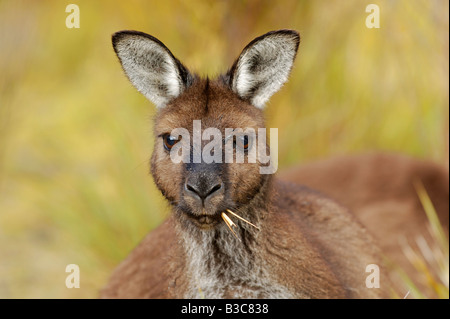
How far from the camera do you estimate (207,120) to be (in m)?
4.25

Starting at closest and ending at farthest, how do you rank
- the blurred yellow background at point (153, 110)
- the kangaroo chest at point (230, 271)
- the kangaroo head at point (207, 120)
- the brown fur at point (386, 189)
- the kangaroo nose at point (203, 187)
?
the kangaroo nose at point (203, 187) < the kangaroo head at point (207, 120) < the kangaroo chest at point (230, 271) < the brown fur at point (386, 189) < the blurred yellow background at point (153, 110)

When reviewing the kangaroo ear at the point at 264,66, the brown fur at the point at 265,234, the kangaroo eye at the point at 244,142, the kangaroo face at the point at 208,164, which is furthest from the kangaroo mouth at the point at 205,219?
the kangaroo ear at the point at 264,66

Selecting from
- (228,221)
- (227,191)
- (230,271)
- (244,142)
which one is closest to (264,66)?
(244,142)

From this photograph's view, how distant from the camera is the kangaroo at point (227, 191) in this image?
4.19 m

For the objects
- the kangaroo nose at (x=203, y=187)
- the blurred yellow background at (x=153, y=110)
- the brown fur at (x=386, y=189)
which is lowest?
the kangaroo nose at (x=203, y=187)

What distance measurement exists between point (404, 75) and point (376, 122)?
62 centimetres

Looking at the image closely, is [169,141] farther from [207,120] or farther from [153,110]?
[153,110]

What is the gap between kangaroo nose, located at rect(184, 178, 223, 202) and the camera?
3977 millimetres

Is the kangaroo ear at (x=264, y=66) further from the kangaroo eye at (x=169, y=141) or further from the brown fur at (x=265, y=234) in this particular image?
the kangaroo eye at (x=169, y=141)

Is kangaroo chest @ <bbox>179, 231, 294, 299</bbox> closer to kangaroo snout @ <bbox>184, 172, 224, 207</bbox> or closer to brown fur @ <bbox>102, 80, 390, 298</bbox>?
brown fur @ <bbox>102, 80, 390, 298</bbox>

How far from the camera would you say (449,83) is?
6.38 m

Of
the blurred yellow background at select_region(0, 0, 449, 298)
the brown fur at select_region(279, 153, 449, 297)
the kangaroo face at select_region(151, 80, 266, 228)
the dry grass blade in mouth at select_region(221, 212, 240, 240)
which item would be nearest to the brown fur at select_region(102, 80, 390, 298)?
the kangaroo face at select_region(151, 80, 266, 228)

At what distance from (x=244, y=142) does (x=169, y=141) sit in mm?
460
